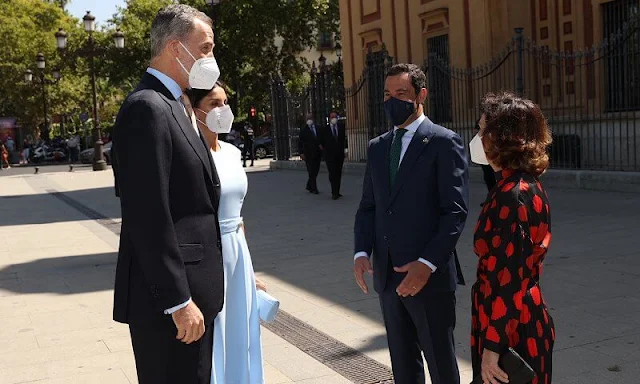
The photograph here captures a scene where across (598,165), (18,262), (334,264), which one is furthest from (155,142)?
(598,165)

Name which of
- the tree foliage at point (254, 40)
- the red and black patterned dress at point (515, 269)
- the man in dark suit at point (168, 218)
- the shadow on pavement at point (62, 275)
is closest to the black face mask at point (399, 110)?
the red and black patterned dress at point (515, 269)

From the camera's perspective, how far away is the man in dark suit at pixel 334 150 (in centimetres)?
1583

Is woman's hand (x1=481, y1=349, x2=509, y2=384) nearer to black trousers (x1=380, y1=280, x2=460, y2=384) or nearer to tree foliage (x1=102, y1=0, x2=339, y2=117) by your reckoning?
black trousers (x1=380, y1=280, x2=460, y2=384)

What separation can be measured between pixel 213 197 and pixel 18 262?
26.8 ft

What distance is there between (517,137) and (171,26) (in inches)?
52.1

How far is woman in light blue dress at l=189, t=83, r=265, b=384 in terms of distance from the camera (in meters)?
3.29

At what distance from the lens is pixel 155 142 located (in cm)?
263

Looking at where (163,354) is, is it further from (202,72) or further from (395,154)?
(395,154)

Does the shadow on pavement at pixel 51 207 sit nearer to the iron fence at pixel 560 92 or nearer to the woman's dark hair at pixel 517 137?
the iron fence at pixel 560 92

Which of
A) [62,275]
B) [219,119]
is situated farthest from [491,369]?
[62,275]

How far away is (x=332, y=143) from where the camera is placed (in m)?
16.1

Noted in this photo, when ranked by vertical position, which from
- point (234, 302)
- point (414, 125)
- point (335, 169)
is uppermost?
point (414, 125)

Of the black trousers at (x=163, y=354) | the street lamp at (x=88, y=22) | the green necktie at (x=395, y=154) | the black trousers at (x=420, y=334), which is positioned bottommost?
the black trousers at (x=420, y=334)

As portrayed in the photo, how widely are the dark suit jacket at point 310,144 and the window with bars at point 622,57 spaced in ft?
19.5
